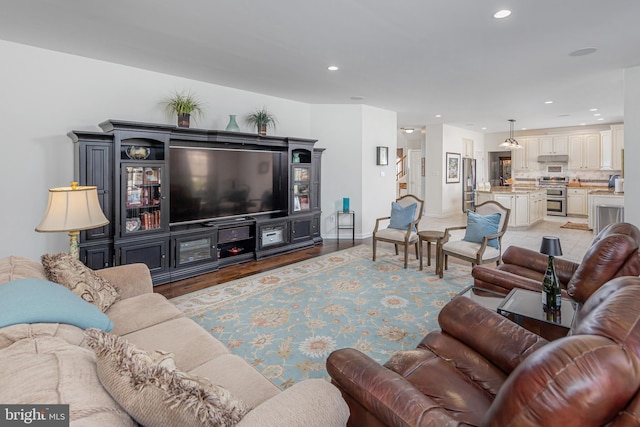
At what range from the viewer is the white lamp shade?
243cm

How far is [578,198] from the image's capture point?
977 centimetres

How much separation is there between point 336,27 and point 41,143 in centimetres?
342

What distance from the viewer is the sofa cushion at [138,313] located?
200 centimetres

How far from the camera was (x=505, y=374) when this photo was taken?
1610 millimetres

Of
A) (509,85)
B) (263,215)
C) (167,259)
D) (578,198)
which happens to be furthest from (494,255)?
(578,198)

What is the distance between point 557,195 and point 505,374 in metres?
10.5

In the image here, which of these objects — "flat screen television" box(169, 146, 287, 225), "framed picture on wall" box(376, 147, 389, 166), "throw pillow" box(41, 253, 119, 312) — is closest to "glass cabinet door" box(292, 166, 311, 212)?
"flat screen television" box(169, 146, 287, 225)

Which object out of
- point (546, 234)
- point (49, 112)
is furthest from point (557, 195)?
point (49, 112)

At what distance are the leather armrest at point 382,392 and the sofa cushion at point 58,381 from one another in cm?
73

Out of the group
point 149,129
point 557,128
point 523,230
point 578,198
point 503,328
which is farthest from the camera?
point 557,128

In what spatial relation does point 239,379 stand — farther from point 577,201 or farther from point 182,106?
point 577,201

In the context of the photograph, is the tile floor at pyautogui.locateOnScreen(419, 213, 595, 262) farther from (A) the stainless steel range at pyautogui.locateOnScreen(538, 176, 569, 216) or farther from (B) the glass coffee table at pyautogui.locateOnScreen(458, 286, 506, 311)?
(B) the glass coffee table at pyautogui.locateOnScreen(458, 286, 506, 311)

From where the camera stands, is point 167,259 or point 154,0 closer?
point 154,0

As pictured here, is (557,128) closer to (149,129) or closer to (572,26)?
(572,26)
